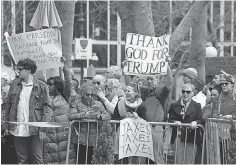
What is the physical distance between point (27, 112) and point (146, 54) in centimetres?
199

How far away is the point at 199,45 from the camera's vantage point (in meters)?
21.8

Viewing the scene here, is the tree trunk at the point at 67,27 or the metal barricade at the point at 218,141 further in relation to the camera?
the tree trunk at the point at 67,27

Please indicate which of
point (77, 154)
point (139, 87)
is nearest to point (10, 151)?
point (77, 154)

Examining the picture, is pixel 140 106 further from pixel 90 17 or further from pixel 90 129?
pixel 90 17

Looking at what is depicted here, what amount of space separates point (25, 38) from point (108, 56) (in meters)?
30.1

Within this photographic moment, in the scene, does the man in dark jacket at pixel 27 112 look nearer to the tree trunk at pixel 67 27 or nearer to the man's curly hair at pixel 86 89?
the man's curly hair at pixel 86 89

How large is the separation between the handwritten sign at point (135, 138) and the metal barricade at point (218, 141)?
2.39ft

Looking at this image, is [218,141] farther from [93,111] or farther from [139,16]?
[139,16]

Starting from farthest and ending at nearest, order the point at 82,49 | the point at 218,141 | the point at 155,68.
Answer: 1. the point at 82,49
2. the point at 155,68
3. the point at 218,141

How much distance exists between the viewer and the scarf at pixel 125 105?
8922 mm

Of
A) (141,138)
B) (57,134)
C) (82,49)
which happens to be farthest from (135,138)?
(82,49)

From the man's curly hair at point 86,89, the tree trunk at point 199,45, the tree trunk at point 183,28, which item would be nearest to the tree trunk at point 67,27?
the tree trunk at point 183,28

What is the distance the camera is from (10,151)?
33.0 ft

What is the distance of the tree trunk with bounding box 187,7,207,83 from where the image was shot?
21.4 metres
